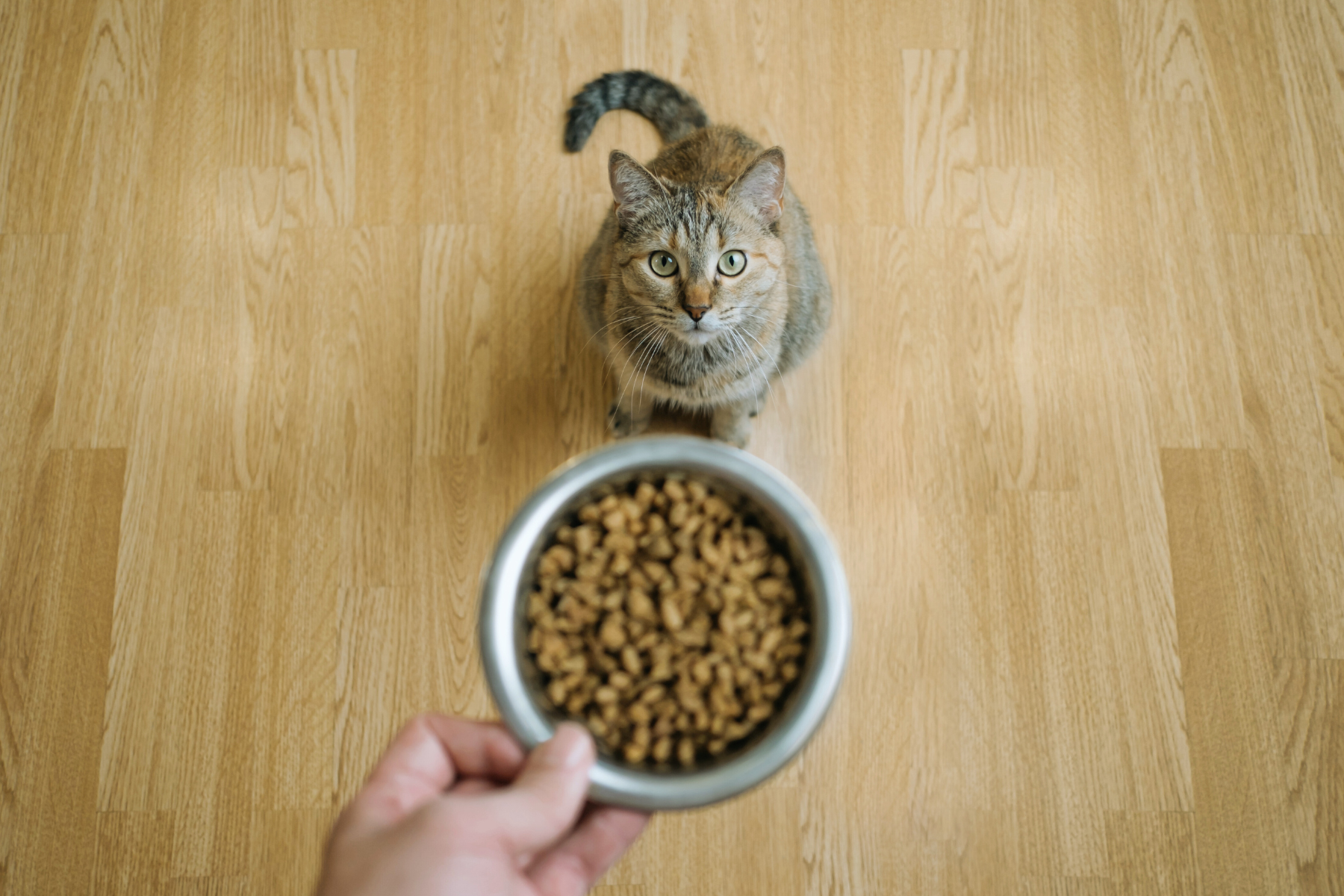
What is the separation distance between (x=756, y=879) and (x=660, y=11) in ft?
5.31

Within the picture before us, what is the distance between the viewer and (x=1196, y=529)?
1492 millimetres

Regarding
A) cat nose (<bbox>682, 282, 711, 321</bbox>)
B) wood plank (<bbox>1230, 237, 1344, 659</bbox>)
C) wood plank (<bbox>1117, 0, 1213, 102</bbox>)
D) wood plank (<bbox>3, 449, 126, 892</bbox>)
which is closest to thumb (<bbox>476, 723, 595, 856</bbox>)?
cat nose (<bbox>682, 282, 711, 321</bbox>)

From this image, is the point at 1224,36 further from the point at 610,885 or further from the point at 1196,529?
the point at 610,885

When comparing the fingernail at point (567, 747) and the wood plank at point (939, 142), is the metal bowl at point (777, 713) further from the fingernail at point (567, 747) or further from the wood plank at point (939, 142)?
the wood plank at point (939, 142)

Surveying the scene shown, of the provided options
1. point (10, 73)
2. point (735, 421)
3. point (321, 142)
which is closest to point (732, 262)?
point (735, 421)

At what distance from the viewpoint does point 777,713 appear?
0.86m

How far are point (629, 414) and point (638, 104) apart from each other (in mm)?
592

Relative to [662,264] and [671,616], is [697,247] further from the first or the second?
[671,616]

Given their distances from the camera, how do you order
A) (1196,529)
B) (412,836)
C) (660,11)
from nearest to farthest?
(412,836) → (1196,529) → (660,11)

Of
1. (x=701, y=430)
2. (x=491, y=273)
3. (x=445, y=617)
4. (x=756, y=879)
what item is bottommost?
(x=756, y=879)

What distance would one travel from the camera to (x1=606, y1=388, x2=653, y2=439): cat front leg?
4.59 feet

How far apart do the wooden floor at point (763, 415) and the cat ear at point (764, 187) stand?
384 mm

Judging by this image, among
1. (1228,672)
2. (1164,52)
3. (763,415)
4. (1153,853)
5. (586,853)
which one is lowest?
(1153,853)

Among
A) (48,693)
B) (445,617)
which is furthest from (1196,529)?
(48,693)
